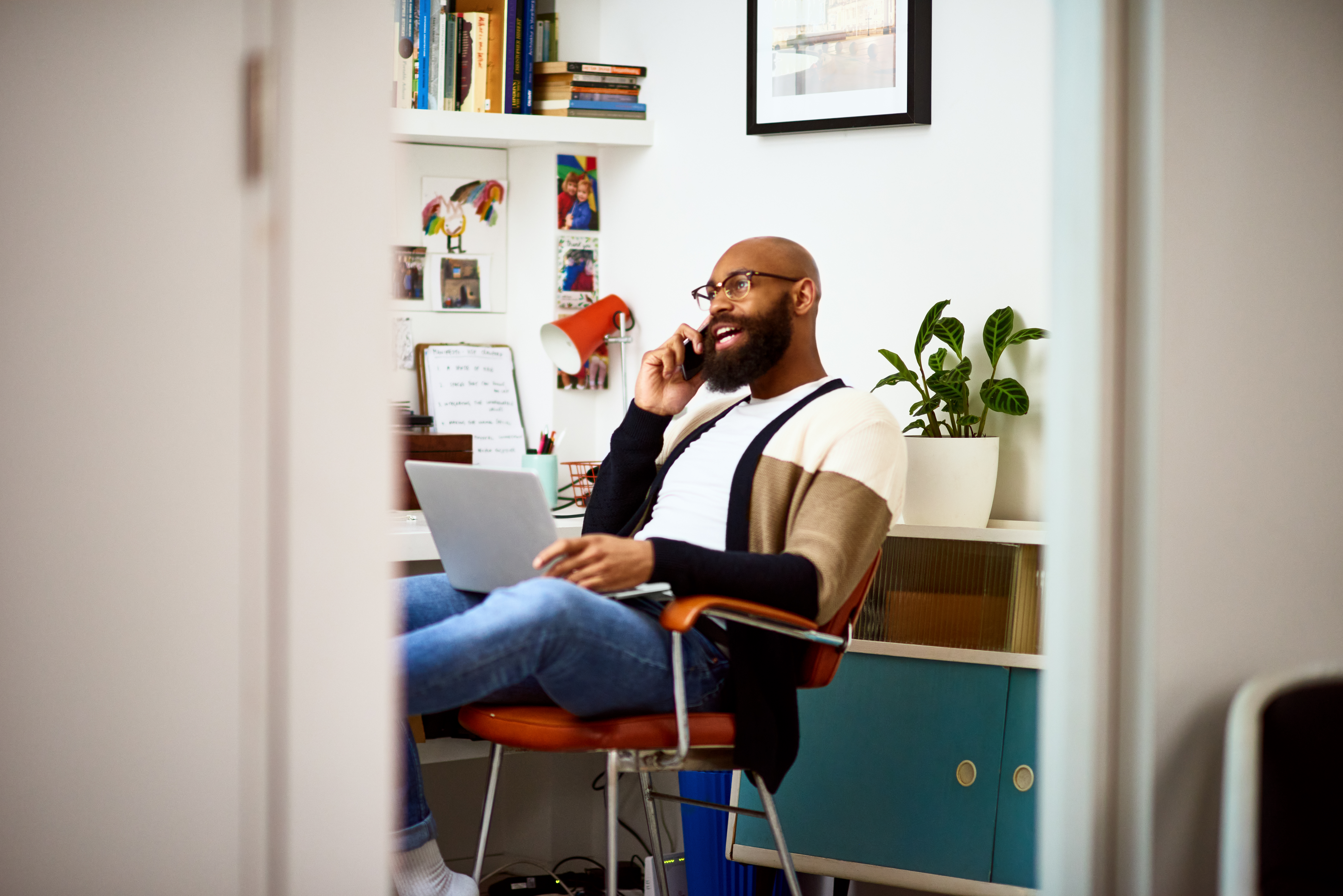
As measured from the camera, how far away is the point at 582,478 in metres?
2.70

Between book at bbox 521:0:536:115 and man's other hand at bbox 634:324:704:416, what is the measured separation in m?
0.88

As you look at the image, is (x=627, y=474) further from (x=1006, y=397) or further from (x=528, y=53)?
(x=528, y=53)

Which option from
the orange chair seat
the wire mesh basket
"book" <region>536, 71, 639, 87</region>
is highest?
"book" <region>536, 71, 639, 87</region>

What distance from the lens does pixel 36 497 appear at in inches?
29.8

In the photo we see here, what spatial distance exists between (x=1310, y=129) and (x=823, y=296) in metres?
1.20

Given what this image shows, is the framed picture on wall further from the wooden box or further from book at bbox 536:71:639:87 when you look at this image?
the wooden box

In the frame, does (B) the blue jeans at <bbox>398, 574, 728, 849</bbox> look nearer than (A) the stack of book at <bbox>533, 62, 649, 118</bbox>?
Yes

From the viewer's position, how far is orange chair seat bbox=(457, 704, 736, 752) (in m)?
1.51

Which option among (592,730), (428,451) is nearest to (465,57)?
(428,451)

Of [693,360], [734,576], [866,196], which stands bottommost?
[734,576]

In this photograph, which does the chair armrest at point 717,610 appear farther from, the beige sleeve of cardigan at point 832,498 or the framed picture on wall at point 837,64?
the framed picture on wall at point 837,64

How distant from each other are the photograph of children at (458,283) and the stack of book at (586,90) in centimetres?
43

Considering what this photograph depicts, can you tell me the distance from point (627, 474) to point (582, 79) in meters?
1.13

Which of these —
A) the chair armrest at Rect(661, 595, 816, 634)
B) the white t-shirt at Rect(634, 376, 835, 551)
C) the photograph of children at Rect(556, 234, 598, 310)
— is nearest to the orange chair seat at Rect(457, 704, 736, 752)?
the chair armrest at Rect(661, 595, 816, 634)
